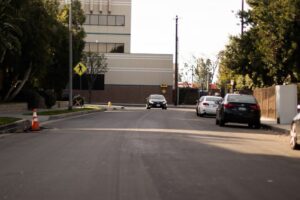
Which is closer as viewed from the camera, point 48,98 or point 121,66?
point 48,98

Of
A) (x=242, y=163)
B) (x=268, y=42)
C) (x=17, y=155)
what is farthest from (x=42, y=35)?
(x=242, y=163)

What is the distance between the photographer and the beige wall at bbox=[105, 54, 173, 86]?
79.9 meters

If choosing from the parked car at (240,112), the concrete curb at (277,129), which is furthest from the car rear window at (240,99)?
the concrete curb at (277,129)

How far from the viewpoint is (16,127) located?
24.2 m

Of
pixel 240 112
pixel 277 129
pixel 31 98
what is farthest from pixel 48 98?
pixel 277 129

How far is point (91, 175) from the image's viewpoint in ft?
36.4

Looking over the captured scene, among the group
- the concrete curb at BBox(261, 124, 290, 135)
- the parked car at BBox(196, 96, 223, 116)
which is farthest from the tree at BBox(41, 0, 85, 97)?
the concrete curb at BBox(261, 124, 290, 135)

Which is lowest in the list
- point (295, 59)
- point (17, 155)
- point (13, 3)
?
point (17, 155)

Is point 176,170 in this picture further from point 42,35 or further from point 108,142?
point 42,35

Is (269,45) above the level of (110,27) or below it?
below

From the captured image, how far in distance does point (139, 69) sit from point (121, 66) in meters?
2.46

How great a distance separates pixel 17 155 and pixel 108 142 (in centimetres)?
379

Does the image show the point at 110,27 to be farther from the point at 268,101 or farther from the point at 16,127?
the point at 16,127

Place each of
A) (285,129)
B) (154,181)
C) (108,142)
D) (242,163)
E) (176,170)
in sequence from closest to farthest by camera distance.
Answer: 1. (154,181)
2. (176,170)
3. (242,163)
4. (108,142)
5. (285,129)
